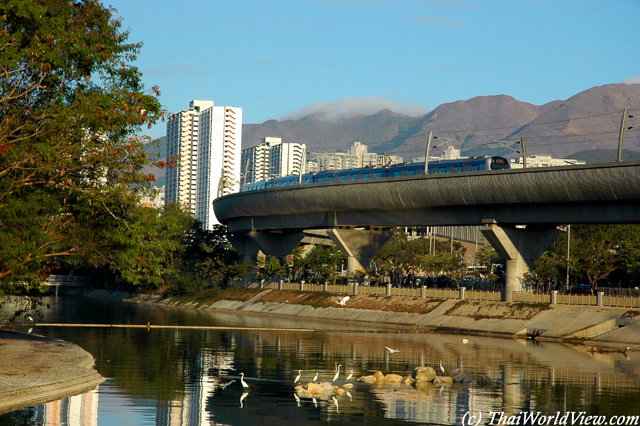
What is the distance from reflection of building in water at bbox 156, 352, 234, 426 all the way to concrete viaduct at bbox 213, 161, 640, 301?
32496 mm

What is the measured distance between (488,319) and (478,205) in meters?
10.6

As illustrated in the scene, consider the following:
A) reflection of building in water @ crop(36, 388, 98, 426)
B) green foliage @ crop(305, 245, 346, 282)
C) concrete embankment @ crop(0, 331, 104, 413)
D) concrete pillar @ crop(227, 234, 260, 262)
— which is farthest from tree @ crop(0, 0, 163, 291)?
concrete pillar @ crop(227, 234, 260, 262)

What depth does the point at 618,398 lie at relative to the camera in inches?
1049

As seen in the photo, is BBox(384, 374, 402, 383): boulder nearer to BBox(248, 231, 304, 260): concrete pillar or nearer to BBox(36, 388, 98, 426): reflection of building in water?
BBox(36, 388, 98, 426): reflection of building in water

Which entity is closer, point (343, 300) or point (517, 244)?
point (517, 244)

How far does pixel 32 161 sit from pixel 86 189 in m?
3.52

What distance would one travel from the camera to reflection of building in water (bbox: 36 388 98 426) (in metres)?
19.8

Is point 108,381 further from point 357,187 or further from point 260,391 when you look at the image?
point 357,187

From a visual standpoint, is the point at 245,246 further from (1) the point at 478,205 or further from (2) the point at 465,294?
(1) the point at 478,205

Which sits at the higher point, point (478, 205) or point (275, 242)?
point (478, 205)

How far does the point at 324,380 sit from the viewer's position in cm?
2964

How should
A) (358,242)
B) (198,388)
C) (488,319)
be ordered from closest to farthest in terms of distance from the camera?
(198,388) → (488,319) → (358,242)

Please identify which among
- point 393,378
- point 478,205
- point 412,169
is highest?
point 412,169

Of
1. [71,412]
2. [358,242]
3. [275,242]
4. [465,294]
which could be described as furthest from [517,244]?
[71,412]
